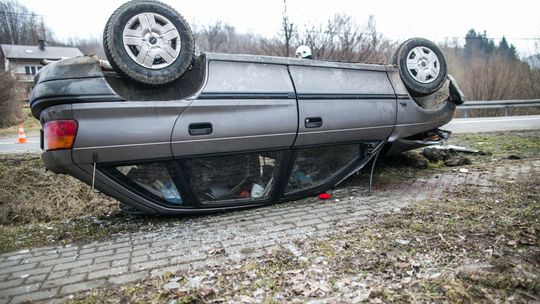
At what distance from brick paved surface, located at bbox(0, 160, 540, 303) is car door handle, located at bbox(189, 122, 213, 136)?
86 cm

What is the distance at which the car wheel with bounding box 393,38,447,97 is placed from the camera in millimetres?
4352

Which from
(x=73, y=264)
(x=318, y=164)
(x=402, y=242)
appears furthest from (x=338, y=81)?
(x=73, y=264)

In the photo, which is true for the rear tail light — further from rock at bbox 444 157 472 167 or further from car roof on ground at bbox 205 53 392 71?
rock at bbox 444 157 472 167

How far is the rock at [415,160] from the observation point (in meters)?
5.34

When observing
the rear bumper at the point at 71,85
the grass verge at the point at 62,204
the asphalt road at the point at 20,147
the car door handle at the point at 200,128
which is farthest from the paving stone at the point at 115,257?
the asphalt road at the point at 20,147

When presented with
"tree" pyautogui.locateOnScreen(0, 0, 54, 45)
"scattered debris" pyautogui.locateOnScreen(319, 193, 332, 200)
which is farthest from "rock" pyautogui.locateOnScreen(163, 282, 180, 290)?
"tree" pyautogui.locateOnScreen(0, 0, 54, 45)

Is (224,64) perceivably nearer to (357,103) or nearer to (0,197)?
(357,103)

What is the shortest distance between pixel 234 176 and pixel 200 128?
62 cm

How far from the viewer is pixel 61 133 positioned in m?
2.97

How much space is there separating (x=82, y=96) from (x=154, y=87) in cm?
59

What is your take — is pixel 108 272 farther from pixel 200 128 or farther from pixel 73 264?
pixel 200 128

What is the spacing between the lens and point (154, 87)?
10.8 feet

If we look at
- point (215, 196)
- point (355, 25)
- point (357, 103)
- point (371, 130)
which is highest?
point (355, 25)

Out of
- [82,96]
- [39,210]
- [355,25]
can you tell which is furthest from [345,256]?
[355,25]
